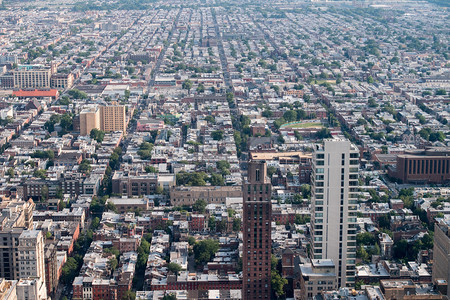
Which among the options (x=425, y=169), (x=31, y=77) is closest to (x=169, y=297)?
(x=425, y=169)

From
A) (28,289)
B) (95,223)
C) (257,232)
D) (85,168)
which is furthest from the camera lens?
(85,168)

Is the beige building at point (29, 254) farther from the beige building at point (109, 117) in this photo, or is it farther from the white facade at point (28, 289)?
the beige building at point (109, 117)

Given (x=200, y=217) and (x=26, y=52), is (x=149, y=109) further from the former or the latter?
(x=26, y=52)

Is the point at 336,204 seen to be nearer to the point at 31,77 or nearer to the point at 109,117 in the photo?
the point at 109,117

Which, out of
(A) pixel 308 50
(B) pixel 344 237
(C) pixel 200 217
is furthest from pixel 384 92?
(B) pixel 344 237

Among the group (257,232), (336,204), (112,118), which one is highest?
(336,204)

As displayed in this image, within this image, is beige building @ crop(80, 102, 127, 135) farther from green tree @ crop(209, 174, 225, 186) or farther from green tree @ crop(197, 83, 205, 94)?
green tree @ crop(209, 174, 225, 186)
